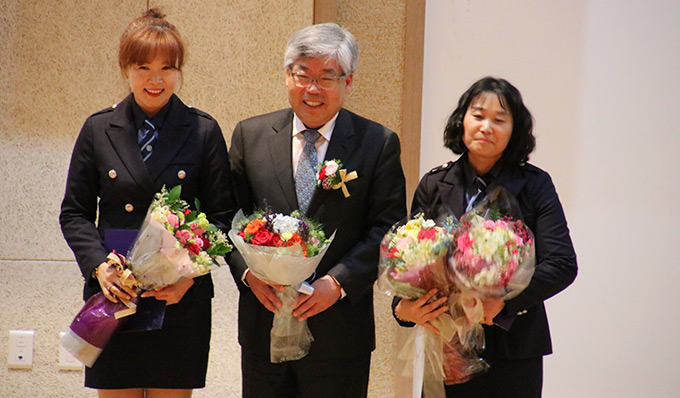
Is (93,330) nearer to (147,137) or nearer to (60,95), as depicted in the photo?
(147,137)

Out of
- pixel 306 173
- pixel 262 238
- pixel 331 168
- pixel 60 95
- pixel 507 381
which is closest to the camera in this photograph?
pixel 262 238

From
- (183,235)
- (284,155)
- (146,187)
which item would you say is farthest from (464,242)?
(146,187)

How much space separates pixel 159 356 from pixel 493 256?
47.9 inches

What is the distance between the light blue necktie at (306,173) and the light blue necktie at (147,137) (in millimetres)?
527

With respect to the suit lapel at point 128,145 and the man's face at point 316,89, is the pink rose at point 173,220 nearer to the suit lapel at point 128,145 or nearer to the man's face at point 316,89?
the suit lapel at point 128,145

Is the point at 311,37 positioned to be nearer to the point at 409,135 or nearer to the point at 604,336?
the point at 409,135

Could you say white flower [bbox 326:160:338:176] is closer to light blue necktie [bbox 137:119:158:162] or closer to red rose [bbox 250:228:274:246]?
red rose [bbox 250:228:274:246]

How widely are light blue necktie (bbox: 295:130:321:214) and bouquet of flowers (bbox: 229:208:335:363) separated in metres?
0.11

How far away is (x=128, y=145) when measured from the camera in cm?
246

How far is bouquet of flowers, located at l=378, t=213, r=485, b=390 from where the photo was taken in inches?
82.7

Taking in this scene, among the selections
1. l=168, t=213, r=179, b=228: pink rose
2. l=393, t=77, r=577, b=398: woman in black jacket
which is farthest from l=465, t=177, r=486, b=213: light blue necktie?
l=168, t=213, r=179, b=228: pink rose

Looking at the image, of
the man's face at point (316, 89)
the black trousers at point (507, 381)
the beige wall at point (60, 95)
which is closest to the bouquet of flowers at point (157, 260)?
the man's face at point (316, 89)

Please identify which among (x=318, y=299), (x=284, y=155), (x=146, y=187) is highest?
(x=284, y=155)

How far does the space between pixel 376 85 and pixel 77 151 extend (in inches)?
63.5
